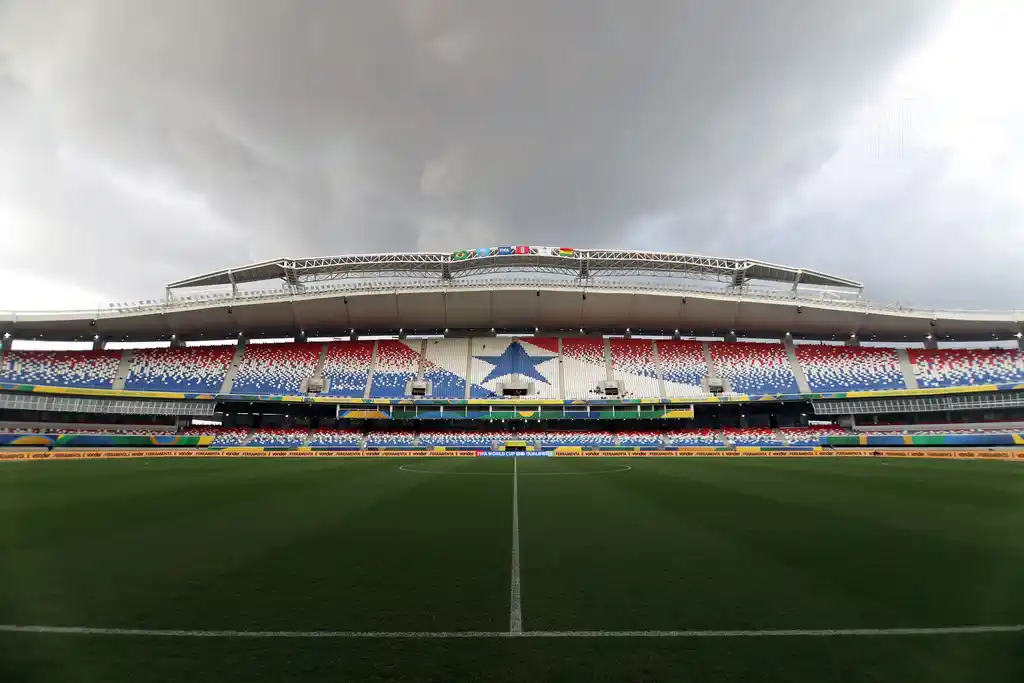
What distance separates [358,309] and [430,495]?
111 ft

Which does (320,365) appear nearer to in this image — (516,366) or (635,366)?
(516,366)

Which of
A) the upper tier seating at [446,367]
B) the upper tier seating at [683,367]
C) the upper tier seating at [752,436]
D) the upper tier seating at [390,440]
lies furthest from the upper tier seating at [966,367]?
the upper tier seating at [390,440]

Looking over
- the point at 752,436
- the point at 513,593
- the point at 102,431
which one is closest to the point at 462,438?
the point at 752,436

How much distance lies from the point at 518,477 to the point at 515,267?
26.7m

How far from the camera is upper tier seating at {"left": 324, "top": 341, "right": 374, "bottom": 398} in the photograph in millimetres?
40625

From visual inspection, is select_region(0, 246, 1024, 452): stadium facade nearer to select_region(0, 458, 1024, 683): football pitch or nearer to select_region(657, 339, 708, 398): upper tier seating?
select_region(657, 339, 708, 398): upper tier seating

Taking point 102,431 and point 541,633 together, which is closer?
point 541,633

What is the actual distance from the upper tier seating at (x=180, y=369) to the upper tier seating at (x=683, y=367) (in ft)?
143

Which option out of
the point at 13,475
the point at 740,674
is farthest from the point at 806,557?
the point at 13,475

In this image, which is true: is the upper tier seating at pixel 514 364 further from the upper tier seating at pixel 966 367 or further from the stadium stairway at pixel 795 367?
the upper tier seating at pixel 966 367

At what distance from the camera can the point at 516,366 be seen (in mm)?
43406

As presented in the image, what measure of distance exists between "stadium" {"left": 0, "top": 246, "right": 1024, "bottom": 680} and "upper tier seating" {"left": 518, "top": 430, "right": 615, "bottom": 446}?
27.2 inches

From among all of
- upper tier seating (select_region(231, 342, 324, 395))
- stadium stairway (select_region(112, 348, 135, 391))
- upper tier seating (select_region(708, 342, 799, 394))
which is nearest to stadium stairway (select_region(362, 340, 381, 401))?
upper tier seating (select_region(231, 342, 324, 395))

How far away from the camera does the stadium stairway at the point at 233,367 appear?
39562 mm
